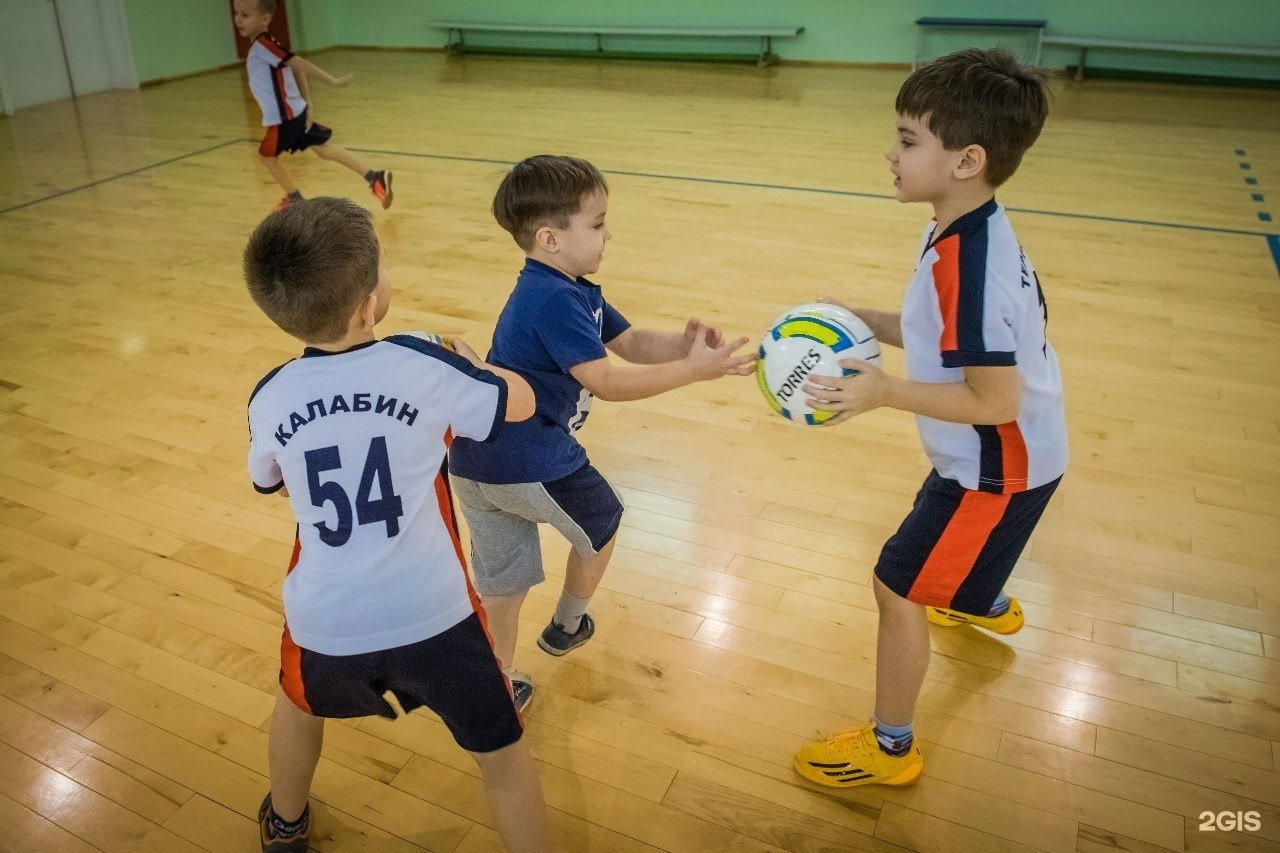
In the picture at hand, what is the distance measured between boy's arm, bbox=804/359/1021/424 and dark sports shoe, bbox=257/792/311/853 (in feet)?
3.93

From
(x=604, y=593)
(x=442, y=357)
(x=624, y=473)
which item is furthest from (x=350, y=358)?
(x=624, y=473)

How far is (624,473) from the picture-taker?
9.98ft

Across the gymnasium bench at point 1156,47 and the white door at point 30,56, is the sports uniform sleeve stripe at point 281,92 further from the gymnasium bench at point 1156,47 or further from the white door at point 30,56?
the gymnasium bench at point 1156,47

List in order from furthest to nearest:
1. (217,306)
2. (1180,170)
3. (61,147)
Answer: (61,147) → (1180,170) → (217,306)

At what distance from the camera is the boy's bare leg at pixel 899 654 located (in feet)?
5.91

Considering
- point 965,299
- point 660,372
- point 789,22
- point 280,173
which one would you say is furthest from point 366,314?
point 789,22

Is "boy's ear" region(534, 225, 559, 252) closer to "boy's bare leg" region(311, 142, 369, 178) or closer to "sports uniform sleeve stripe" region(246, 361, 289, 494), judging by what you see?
"sports uniform sleeve stripe" region(246, 361, 289, 494)

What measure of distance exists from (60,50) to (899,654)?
10.2 meters

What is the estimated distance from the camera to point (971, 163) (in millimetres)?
1604

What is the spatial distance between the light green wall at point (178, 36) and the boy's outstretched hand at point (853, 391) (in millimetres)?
10138

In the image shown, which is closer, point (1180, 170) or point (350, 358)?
point (350, 358)

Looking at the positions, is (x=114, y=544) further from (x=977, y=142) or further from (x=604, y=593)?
(x=977, y=142)

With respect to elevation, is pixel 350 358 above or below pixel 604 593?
above

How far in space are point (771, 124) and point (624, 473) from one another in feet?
17.7
